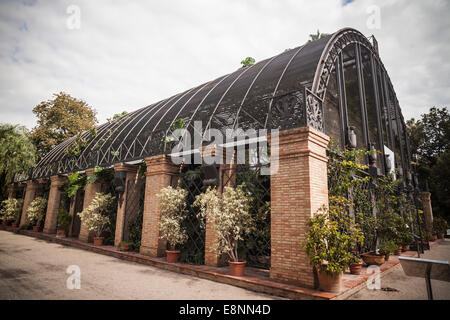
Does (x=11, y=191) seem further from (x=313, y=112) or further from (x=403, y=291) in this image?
(x=403, y=291)

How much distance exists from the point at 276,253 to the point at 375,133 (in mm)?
12128

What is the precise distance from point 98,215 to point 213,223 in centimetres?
727

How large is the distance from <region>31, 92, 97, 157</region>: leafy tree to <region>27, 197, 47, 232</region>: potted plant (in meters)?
12.9

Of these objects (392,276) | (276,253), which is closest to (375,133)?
(392,276)

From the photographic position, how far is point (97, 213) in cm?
1276

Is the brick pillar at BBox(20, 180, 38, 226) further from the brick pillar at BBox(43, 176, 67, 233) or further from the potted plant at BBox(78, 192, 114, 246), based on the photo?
the potted plant at BBox(78, 192, 114, 246)

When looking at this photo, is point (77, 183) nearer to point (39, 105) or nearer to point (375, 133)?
point (375, 133)

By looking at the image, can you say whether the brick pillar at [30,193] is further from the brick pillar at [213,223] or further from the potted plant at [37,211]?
the brick pillar at [213,223]

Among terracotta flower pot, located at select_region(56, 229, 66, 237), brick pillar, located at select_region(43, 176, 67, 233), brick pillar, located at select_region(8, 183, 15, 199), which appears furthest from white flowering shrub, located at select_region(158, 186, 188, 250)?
brick pillar, located at select_region(8, 183, 15, 199)

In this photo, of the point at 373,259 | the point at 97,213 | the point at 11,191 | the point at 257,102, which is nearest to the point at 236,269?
the point at 373,259

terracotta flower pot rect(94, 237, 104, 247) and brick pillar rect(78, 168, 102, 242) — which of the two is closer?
terracotta flower pot rect(94, 237, 104, 247)

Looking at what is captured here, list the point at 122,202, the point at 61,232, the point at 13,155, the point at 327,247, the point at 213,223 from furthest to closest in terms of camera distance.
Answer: the point at 13,155 < the point at 61,232 < the point at 122,202 < the point at 213,223 < the point at 327,247

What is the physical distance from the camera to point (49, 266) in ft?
27.6

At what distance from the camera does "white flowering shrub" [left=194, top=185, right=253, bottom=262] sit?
292 inches
